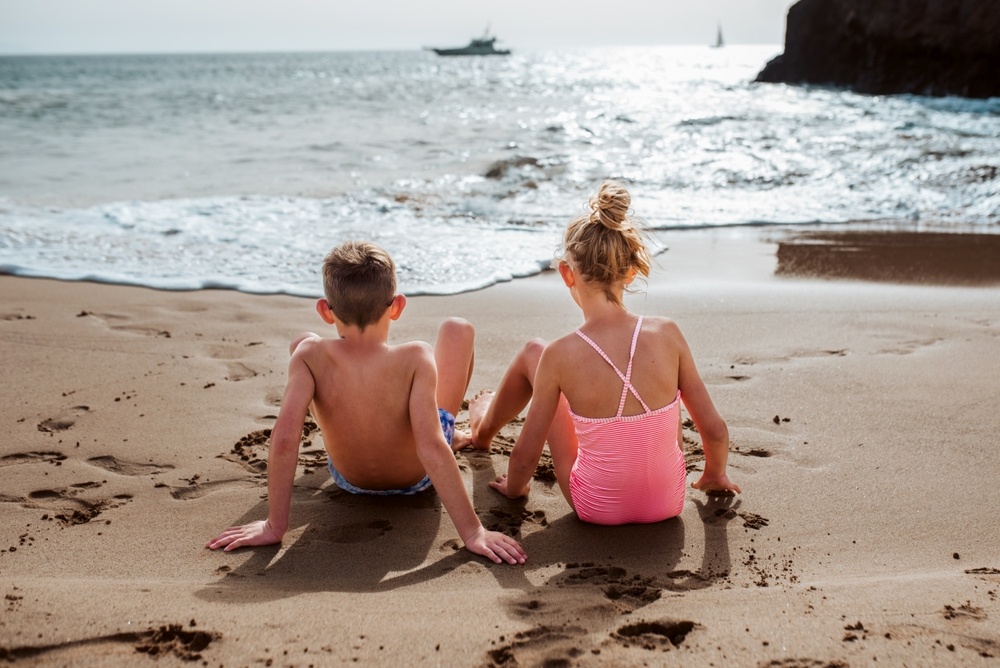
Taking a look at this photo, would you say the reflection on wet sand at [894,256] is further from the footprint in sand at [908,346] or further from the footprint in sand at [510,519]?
the footprint in sand at [510,519]

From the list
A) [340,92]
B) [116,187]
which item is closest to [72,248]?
[116,187]

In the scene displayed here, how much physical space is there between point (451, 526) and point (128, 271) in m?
4.22

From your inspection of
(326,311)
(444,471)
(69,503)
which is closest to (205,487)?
(69,503)

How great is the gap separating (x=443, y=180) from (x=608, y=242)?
8.18 meters

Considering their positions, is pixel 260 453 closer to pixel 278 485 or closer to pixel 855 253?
pixel 278 485

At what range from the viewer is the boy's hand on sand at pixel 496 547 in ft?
8.35

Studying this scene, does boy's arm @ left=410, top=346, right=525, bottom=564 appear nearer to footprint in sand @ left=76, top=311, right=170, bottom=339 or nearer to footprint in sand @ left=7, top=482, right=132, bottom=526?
footprint in sand @ left=7, top=482, right=132, bottom=526

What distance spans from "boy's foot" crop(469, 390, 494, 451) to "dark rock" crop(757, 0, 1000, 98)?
2013 centimetres

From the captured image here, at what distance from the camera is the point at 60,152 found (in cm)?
1333

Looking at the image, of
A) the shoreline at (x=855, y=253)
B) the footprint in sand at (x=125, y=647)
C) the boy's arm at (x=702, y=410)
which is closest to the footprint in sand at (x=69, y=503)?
the footprint in sand at (x=125, y=647)

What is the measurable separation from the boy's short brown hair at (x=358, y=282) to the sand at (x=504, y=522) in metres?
0.71

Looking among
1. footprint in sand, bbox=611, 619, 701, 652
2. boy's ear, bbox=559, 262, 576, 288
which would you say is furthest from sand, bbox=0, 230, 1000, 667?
boy's ear, bbox=559, 262, 576, 288

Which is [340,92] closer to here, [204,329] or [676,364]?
[204,329]

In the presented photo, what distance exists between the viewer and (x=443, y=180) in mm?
10602
